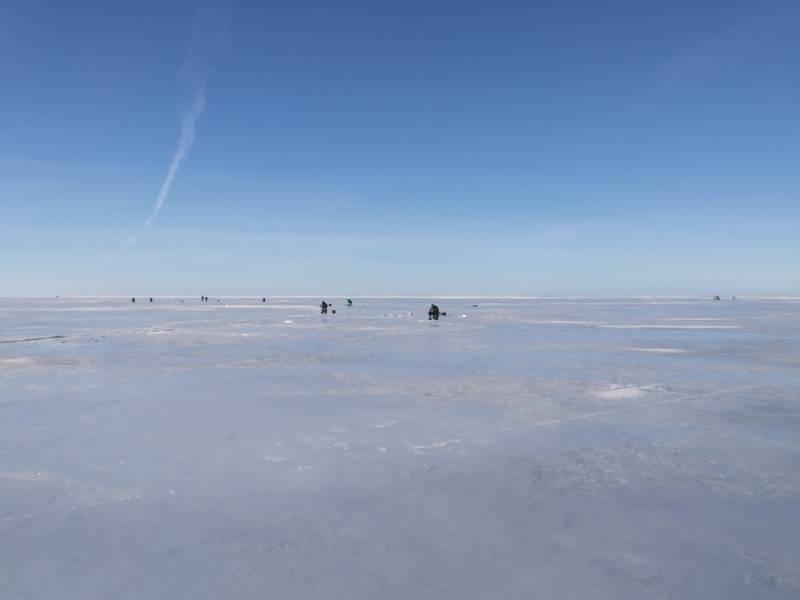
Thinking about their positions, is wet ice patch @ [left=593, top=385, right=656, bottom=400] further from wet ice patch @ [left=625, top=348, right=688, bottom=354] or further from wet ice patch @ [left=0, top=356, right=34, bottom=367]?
wet ice patch @ [left=0, top=356, right=34, bottom=367]

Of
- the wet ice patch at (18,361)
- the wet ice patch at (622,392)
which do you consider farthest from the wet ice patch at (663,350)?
the wet ice patch at (18,361)

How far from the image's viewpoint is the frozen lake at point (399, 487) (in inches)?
126

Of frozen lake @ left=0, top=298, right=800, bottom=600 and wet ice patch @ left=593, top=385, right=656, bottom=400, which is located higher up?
wet ice patch @ left=593, top=385, right=656, bottom=400

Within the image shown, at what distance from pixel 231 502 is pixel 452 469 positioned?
6.66 feet

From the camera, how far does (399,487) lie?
A: 458 centimetres

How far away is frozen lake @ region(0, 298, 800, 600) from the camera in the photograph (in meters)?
3.19

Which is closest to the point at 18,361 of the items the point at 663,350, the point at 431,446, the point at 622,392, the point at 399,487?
the point at 431,446

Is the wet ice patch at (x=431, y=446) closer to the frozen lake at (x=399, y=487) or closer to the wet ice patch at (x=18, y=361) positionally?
the frozen lake at (x=399, y=487)

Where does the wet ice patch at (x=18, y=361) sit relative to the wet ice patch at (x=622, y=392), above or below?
above

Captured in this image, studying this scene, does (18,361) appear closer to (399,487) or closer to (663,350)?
Answer: (399,487)

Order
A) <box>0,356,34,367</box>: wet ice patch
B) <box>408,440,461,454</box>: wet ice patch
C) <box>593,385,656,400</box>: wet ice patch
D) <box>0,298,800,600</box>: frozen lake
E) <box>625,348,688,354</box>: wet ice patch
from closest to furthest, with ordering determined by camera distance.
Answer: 1. <box>0,298,800,600</box>: frozen lake
2. <box>408,440,461,454</box>: wet ice patch
3. <box>593,385,656,400</box>: wet ice patch
4. <box>0,356,34,367</box>: wet ice patch
5. <box>625,348,688,354</box>: wet ice patch

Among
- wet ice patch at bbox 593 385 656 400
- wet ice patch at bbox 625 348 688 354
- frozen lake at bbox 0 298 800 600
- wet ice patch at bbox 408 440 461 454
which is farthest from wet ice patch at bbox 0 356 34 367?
wet ice patch at bbox 625 348 688 354

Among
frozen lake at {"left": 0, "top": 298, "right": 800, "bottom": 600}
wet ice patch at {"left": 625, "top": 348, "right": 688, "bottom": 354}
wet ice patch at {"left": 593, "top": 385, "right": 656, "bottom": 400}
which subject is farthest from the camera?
wet ice patch at {"left": 625, "top": 348, "right": 688, "bottom": 354}

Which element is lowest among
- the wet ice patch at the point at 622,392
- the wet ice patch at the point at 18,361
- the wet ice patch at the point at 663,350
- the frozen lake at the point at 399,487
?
the frozen lake at the point at 399,487
